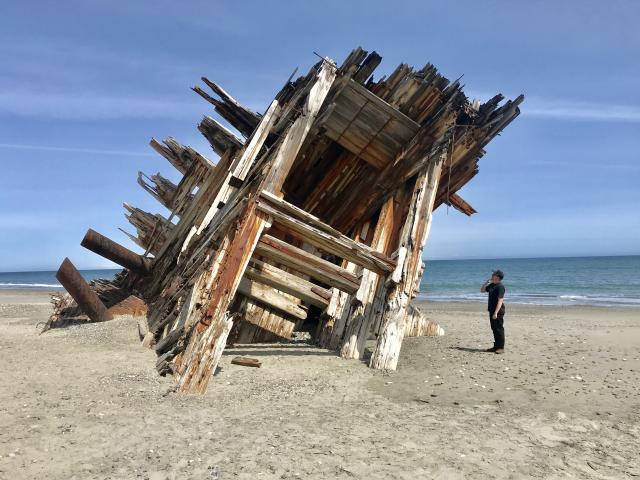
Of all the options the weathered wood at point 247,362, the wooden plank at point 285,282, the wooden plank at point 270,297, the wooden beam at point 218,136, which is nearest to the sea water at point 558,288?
the wooden plank at point 285,282

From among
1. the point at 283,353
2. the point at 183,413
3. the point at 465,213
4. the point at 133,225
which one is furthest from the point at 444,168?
the point at 133,225

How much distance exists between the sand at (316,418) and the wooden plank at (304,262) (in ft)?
3.92

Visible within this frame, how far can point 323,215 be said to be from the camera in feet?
32.2

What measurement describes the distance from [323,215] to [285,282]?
8.38 ft

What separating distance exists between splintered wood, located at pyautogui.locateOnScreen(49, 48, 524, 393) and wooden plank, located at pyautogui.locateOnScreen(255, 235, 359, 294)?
0.02 meters

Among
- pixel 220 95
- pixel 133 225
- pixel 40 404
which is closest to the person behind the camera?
pixel 40 404

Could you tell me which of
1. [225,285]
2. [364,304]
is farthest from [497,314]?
[225,285]

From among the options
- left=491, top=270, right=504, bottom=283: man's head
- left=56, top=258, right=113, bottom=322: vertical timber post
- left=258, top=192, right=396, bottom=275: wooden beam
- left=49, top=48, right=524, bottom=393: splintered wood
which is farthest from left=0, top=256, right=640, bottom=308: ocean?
left=56, top=258, right=113, bottom=322: vertical timber post

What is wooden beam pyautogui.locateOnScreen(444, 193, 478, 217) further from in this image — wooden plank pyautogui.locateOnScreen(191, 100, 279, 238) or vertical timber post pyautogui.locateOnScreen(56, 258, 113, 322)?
vertical timber post pyautogui.locateOnScreen(56, 258, 113, 322)

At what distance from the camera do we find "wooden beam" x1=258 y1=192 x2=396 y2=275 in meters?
6.09

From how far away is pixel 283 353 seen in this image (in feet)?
A: 23.4

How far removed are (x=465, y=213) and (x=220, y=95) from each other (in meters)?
6.21

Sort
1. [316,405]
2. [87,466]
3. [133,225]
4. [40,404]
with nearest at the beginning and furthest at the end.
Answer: [87,466]
[40,404]
[316,405]
[133,225]

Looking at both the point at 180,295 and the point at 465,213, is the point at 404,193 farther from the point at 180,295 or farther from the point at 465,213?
the point at 180,295
